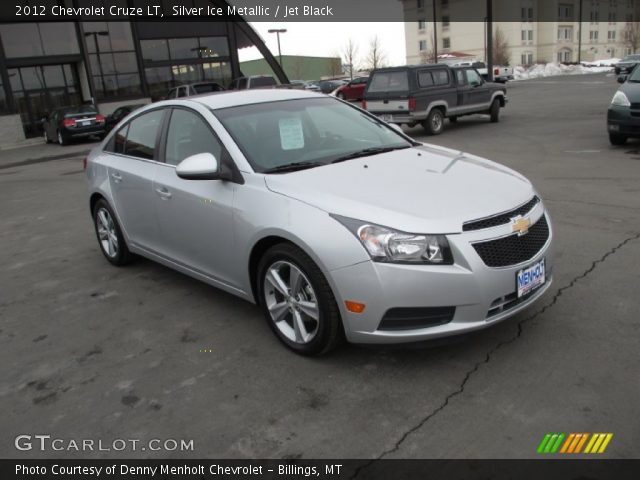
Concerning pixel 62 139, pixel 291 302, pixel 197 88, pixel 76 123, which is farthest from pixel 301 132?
pixel 62 139

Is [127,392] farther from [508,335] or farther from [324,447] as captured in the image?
[508,335]

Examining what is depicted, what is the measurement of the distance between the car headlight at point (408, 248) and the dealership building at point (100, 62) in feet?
92.3

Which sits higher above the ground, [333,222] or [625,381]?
[333,222]

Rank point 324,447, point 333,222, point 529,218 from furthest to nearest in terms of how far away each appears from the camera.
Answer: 1. point 529,218
2. point 333,222
3. point 324,447

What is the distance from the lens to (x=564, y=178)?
8312mm

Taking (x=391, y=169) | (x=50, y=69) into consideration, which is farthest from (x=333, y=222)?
(x=50, y=69)

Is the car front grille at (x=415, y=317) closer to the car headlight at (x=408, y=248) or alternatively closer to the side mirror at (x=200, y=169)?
the car headlight at (x=408, y=248)

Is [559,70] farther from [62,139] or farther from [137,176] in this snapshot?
[137,176]

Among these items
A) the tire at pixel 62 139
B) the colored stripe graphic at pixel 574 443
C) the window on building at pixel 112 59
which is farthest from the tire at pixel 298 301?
the window on building at pixel 112 59

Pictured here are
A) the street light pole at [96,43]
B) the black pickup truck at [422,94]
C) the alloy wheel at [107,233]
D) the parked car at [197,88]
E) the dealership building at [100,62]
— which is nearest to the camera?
the alloy wheel at [107,233]

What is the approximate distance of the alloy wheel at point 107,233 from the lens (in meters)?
5.60

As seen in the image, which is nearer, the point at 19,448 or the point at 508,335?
the point at 19,448

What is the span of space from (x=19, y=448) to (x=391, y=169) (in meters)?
2.74

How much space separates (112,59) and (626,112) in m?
27.8
